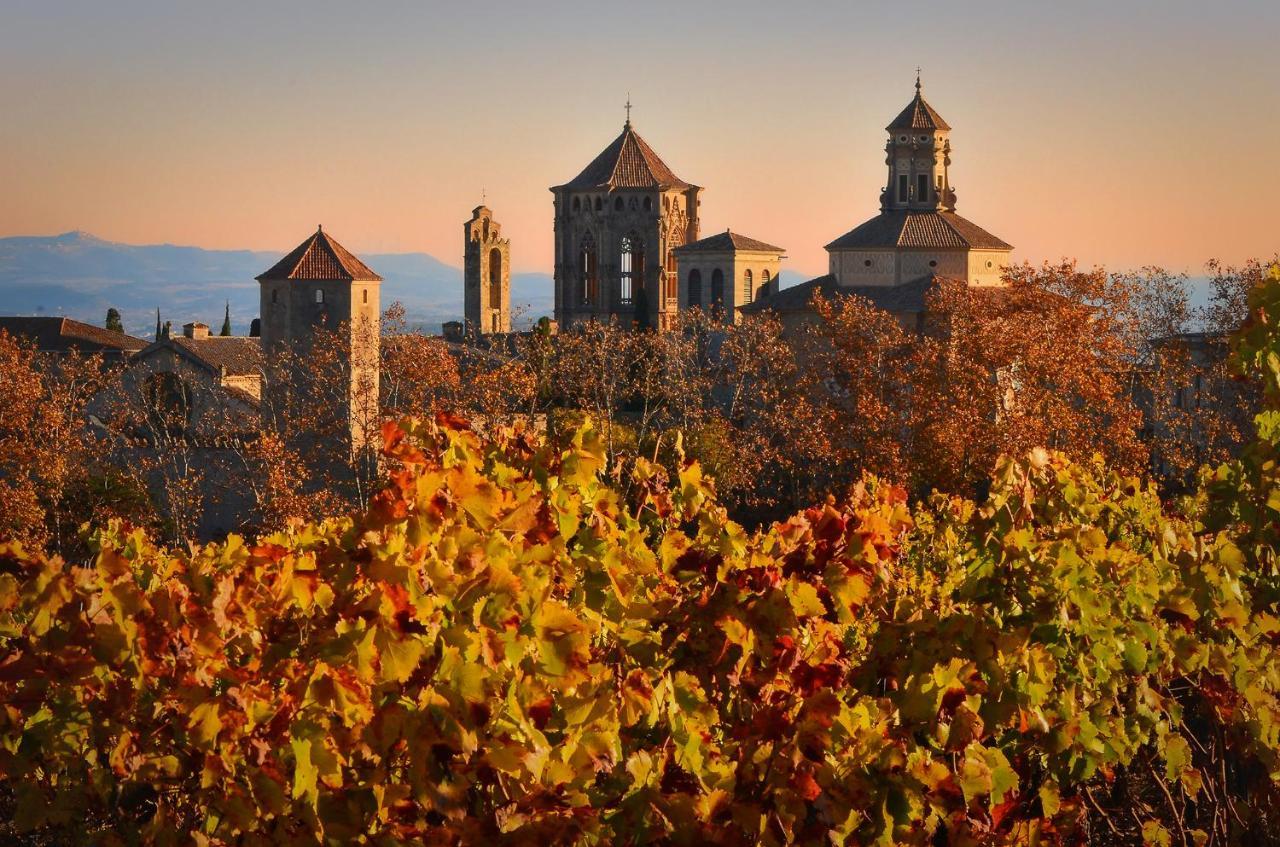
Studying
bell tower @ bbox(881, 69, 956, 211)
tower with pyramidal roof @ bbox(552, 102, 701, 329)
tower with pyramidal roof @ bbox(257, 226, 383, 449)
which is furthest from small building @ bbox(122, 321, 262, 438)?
tower with pyramidal roof @ bbox(552, 102, 701, 329)

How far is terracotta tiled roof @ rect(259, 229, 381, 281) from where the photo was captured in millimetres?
42531

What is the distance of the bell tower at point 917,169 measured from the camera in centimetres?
6334

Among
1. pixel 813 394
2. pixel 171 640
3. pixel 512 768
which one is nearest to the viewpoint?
pixel 512 768

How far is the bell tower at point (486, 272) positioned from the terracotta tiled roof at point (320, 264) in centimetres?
4757

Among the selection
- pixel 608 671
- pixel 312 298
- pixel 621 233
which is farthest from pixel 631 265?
pixel 608 671

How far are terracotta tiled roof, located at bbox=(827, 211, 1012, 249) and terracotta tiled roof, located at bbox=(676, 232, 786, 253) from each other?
14.3 m

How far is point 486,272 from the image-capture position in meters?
92.4

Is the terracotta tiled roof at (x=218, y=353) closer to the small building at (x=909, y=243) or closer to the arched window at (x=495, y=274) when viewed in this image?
the small building at (x=909, y=243)

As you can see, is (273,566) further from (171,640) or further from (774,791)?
(774,791)

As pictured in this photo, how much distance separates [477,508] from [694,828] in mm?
1208

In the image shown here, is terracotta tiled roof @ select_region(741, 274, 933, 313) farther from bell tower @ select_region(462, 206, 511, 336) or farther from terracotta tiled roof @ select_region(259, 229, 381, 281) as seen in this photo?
bell tower @ select_region(462, 206, 511, 336)

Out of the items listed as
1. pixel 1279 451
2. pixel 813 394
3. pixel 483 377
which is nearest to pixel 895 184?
pixel 813 394

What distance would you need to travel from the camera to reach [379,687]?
5141 millimetres

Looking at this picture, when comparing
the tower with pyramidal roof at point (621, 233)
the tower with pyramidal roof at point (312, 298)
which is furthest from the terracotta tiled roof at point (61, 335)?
the tower with pyramidal roof at point (621, 233)
